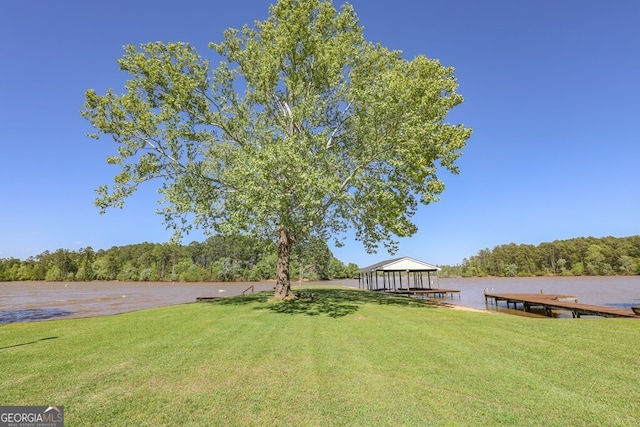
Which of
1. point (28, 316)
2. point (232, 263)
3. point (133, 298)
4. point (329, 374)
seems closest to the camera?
point (329, 374)

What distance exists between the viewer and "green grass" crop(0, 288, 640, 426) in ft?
19.2

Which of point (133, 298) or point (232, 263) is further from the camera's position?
point (232, 263)

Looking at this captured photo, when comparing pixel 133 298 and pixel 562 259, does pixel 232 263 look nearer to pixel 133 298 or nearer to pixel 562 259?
pixel 133 298

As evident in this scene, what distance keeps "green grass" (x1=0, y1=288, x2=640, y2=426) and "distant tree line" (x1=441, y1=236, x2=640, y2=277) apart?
128784mm

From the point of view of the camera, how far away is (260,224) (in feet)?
54.3

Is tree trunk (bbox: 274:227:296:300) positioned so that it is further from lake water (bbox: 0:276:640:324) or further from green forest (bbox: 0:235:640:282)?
green forest (bbox: 0:235:640:282)

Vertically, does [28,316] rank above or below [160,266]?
below

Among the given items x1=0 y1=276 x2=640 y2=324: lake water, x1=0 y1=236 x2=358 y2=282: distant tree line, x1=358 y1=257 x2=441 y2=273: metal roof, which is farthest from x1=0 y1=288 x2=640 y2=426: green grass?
x1=0 y1=236 x2=358 y2=282: distant tree line

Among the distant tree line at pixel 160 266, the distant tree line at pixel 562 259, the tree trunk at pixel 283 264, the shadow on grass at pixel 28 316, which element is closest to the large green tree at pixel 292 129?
the tree trunk at pixel 283 264

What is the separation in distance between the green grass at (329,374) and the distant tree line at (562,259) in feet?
423

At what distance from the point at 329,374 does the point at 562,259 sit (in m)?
142

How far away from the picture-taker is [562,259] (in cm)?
11906

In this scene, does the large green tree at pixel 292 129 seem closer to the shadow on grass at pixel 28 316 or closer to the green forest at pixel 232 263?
the shadow on grass at pixel 28 316

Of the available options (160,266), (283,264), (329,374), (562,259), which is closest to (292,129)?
(283,264)
